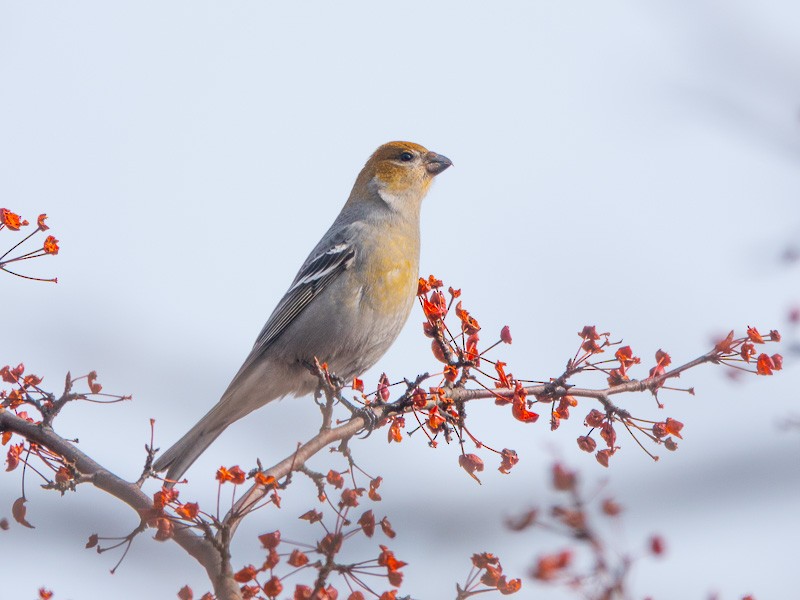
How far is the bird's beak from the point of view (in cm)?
796

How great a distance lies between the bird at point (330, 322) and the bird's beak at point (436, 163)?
102 cm

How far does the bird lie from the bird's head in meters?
0.62

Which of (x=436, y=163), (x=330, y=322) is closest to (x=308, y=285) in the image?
(x=330, y=322)

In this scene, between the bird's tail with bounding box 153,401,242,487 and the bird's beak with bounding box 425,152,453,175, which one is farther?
the bird's beak with bounding box 425,152,453,175

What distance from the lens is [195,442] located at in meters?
5.83

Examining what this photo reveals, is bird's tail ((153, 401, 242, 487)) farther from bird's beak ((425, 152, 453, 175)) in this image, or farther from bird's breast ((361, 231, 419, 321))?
bird's beak ((425, 152, 453, 175))

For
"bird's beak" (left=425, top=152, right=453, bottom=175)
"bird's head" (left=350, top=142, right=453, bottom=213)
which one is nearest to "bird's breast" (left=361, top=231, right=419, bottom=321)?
"bird's head" (left=350, top=142, right=453, bottom=213)

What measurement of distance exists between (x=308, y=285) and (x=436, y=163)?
195cm

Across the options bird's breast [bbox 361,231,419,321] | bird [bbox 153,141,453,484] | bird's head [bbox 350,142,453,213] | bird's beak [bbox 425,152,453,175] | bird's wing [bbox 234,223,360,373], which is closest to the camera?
bird [bbox 153,141,453,484]

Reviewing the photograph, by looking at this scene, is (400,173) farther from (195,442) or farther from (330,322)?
(195,442)

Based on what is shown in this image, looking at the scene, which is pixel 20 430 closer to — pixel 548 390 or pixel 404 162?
pixel 548 390

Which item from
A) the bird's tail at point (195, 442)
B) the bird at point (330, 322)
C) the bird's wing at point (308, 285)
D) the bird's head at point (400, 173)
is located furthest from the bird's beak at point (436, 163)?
the bird's tail at point (195, 442)

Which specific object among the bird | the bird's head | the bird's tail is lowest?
the bird's tail

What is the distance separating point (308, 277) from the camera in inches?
264
